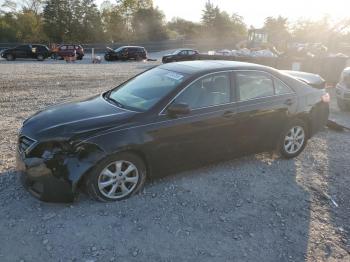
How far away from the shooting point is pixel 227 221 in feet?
12.7

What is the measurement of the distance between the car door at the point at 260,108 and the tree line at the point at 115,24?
39530 mm

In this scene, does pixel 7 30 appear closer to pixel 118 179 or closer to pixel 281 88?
pixel 281 88

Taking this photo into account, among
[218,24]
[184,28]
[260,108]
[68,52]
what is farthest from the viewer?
[184,28]

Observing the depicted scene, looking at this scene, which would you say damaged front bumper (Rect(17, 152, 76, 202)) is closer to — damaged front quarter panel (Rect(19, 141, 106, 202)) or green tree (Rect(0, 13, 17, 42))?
damaged front quarter panel (Rect(19, 141, 106, 202))

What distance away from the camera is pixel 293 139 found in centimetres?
563

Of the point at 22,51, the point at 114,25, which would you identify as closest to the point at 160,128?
the point at 22,51

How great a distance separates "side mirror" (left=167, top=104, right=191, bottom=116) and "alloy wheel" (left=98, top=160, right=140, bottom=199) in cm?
78

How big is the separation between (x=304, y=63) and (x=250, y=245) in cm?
1297

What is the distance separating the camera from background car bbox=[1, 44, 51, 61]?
27766 millimetres

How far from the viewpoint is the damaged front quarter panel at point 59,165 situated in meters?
3.72

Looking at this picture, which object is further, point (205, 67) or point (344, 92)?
point (344, 92)

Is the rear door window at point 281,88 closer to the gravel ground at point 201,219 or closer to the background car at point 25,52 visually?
the gravel ground at point 201,219

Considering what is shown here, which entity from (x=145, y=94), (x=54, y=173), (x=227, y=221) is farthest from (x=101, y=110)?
(x=227, y=221)

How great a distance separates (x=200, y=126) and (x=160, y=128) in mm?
590
